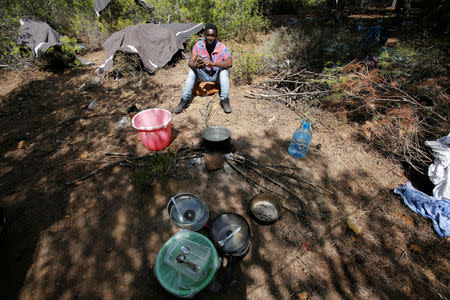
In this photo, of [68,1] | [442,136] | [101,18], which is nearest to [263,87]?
[442,136]

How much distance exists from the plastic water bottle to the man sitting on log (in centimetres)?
135

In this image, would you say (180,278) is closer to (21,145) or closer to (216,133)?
(216,133)

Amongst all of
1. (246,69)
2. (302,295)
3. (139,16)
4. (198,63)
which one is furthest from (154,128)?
(139,16)

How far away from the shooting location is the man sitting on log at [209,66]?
342 centimetres

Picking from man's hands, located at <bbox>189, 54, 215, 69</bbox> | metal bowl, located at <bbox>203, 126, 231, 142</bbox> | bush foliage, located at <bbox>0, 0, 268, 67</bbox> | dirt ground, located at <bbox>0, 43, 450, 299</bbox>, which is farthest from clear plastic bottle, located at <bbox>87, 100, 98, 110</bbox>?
bush foliage, located at <bbox>0, 0, 268, 67</bbox>

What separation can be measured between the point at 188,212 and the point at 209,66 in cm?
268

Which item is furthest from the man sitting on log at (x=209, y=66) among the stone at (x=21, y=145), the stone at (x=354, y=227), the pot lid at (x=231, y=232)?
the stone at (x=354, y=227)

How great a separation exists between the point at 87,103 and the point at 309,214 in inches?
176

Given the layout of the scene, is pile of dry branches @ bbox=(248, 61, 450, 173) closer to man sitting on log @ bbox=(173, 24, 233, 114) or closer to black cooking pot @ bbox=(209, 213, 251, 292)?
man sitting on log @ bbox=(173, 24, 233, 114)

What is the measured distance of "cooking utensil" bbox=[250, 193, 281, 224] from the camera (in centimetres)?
203

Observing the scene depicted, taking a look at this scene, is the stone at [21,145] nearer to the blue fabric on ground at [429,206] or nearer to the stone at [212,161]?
the stone at [212,161]

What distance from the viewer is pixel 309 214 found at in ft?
7.05

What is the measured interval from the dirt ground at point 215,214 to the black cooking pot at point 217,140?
0.26 meters

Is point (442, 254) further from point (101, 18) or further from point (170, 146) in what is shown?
point (101, 18)
